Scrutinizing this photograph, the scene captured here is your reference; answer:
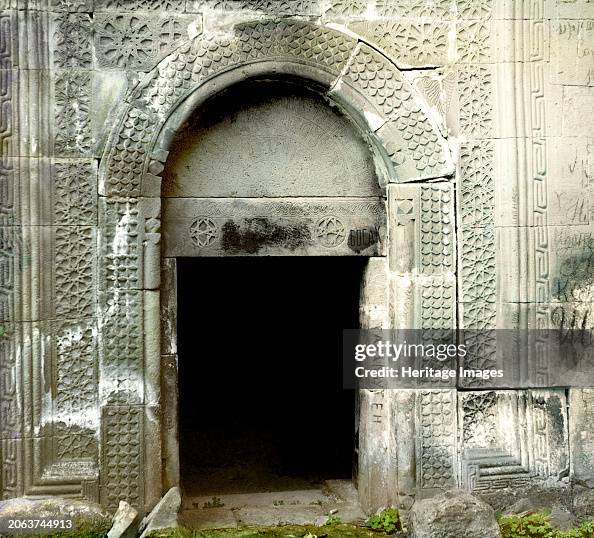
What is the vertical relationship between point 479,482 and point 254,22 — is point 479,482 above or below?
Answer: below

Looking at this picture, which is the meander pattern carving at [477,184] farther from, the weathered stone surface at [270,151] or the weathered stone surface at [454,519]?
the weathered stone surface at [454,519]

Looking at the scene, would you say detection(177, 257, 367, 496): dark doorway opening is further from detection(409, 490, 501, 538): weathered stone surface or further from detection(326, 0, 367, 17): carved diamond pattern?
detection(326, 0, 367, 17): carved diamond pattern

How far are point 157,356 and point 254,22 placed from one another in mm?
2364

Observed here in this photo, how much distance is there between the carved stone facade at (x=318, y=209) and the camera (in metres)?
4.97

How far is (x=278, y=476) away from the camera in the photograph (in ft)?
21.3

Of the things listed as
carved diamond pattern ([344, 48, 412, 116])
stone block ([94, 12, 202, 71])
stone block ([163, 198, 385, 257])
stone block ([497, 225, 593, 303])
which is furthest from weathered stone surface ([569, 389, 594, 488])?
stone block ([94, 12, 202, 71])

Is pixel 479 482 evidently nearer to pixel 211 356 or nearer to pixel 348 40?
pixel 348 40

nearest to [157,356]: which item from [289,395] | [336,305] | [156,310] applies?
[156,310]

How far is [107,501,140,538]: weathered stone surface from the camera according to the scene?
4.79 metres

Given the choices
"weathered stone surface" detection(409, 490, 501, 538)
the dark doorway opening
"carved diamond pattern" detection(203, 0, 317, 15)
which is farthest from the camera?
the dark doorway opening

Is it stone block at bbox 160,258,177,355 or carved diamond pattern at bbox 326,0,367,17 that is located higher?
carved diamond pattern at bbox 326,0,367,17

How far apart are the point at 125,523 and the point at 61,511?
0.45 m

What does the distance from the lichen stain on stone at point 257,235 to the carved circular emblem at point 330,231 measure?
0.13 metres

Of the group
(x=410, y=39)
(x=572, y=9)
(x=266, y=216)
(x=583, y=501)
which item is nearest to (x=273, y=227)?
(x=266, y=216)
